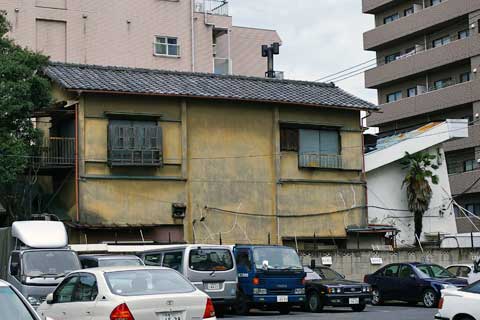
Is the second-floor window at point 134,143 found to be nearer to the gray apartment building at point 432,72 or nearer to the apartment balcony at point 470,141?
the gray apartment building at point 432,72

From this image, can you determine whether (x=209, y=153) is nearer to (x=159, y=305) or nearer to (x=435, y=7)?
(x=159, y=305)

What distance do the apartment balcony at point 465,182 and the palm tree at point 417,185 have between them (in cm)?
1892

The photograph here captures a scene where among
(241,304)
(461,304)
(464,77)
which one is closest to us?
(461,304)

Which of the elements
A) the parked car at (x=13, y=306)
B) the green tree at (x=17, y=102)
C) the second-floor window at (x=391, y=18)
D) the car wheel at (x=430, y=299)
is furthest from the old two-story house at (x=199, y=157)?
the second-floor window at (x=391, y=18)

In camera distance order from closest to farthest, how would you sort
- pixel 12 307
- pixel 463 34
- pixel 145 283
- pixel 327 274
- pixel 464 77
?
pixel 12 307 → pixel 145 283 → pixel 327 274 → pixel 463 34 → pixel 464 77

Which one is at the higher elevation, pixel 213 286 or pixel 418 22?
pixel 418 22

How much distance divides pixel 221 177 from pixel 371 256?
6.75 meters

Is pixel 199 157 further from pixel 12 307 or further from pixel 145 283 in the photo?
pixel 12 307

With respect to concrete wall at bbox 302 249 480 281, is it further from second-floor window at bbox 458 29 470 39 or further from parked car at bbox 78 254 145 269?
second-floor window at bbox 458 29 470 39

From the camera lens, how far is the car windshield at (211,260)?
2419 centimetres

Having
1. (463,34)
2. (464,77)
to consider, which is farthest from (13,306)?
(463,34)

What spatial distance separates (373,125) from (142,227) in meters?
39.3

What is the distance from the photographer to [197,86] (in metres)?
36.9

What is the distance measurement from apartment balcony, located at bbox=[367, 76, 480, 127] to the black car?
36379mm
